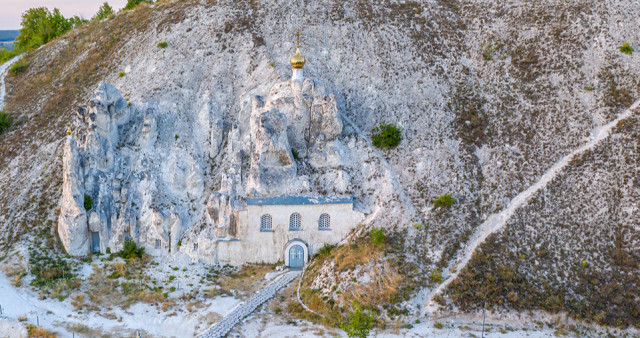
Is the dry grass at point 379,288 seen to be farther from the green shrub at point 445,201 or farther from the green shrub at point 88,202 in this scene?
the green shrub at point 88,202

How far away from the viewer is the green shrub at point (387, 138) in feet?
135

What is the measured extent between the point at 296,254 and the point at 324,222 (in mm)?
3383

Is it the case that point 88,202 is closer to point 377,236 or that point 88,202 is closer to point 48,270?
point 48,270

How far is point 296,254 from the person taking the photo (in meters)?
38.1

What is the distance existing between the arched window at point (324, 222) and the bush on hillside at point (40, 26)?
1933 inches

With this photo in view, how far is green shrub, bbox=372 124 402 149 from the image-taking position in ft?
135

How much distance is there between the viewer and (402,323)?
3116 cm

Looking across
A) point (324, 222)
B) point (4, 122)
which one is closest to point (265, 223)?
point (324, 222)

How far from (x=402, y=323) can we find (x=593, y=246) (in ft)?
51.0

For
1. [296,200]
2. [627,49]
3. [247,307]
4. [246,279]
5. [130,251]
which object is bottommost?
[247,307]

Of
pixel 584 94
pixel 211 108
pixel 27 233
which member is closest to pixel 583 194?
pixel 584 94

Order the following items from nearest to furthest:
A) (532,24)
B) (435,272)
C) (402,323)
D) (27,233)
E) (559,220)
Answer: (402,323) → (435,272) → (559,220) → (27,233) → (532,24)

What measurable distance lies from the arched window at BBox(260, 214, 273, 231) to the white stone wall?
263mm

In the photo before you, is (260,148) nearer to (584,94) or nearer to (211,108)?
(211,108)
